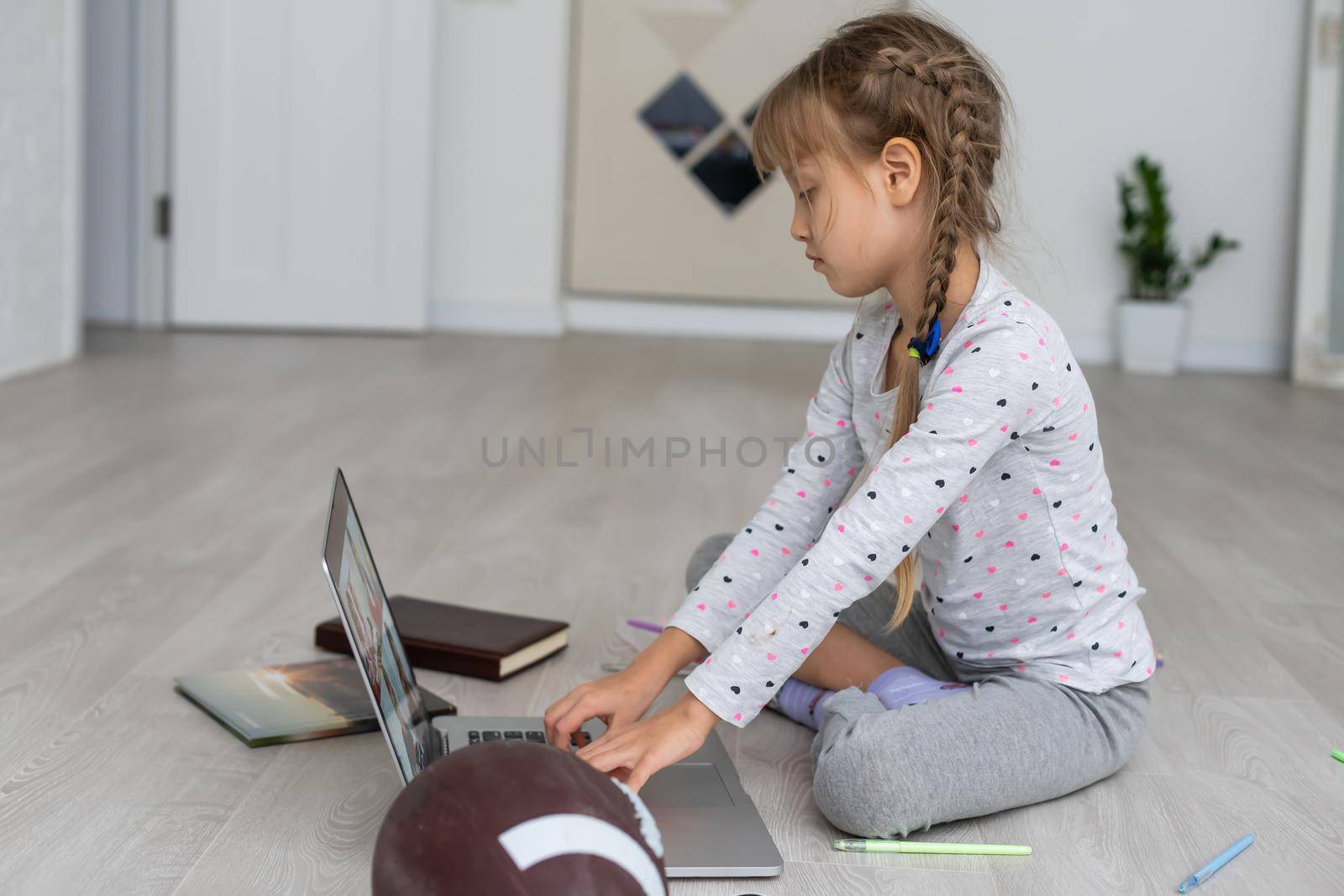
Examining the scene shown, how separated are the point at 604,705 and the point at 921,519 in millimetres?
291

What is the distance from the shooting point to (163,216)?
13.1ft

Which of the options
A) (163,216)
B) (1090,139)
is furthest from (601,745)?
(1090,139)

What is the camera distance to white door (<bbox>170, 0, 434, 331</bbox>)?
388 centimetres

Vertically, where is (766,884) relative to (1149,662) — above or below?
below

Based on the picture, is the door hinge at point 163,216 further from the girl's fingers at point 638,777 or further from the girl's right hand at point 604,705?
the girl's fingers at point 638,777

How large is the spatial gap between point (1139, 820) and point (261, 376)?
102 inches

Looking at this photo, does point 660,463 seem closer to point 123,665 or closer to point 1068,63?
point 123,665

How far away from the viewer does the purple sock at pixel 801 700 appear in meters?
1.34

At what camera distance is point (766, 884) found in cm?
102

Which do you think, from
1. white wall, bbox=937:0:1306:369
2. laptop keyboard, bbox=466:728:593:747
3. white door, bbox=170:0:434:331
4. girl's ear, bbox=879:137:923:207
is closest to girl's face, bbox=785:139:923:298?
girl's ear, bbox=879:137:923:207

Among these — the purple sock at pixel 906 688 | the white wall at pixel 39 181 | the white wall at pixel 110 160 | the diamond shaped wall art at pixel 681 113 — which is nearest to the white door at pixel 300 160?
the white wall at pixel 110 160

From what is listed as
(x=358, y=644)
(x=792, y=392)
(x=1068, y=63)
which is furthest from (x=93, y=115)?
(x=358, y=644)

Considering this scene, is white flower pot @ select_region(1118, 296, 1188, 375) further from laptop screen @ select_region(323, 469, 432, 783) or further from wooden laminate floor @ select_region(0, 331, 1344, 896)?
laptop screen @ select_region(323, 469, 432, 783)

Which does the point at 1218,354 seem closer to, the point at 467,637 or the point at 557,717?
the point at 467,637
